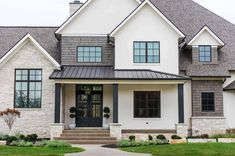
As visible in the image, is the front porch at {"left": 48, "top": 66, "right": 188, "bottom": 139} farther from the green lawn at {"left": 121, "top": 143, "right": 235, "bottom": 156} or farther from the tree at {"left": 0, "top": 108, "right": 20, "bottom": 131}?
the green lawn at {"left": 121, "top": 143, "right": 235, "bottom": 156}

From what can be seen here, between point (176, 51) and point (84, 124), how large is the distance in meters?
8.13

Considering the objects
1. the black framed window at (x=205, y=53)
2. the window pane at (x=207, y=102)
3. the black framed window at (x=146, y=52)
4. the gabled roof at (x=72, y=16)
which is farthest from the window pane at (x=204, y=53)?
the gabled roof at (x=72, y=16)

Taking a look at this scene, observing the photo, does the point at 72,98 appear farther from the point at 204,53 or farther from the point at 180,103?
the point at 204,53

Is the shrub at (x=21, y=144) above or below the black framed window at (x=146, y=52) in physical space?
below

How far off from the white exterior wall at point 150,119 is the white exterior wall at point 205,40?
12.9 ft

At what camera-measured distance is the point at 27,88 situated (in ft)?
86.9

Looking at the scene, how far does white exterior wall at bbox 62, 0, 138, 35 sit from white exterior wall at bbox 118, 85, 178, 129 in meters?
4.65

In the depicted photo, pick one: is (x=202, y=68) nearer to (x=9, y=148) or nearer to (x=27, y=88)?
(x=27, y=88)

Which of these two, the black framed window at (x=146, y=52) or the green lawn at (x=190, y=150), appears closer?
the green lawn at (x=190, y=150)

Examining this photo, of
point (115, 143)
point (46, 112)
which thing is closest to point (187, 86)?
point (115, 143)

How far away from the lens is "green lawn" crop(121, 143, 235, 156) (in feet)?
57.8

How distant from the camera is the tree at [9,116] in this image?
2438 centimetres

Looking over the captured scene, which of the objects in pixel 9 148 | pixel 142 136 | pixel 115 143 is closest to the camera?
pixel 9 148

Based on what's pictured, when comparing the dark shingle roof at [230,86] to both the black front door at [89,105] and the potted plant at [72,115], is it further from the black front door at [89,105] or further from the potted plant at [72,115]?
the potted plant at [72,115]
